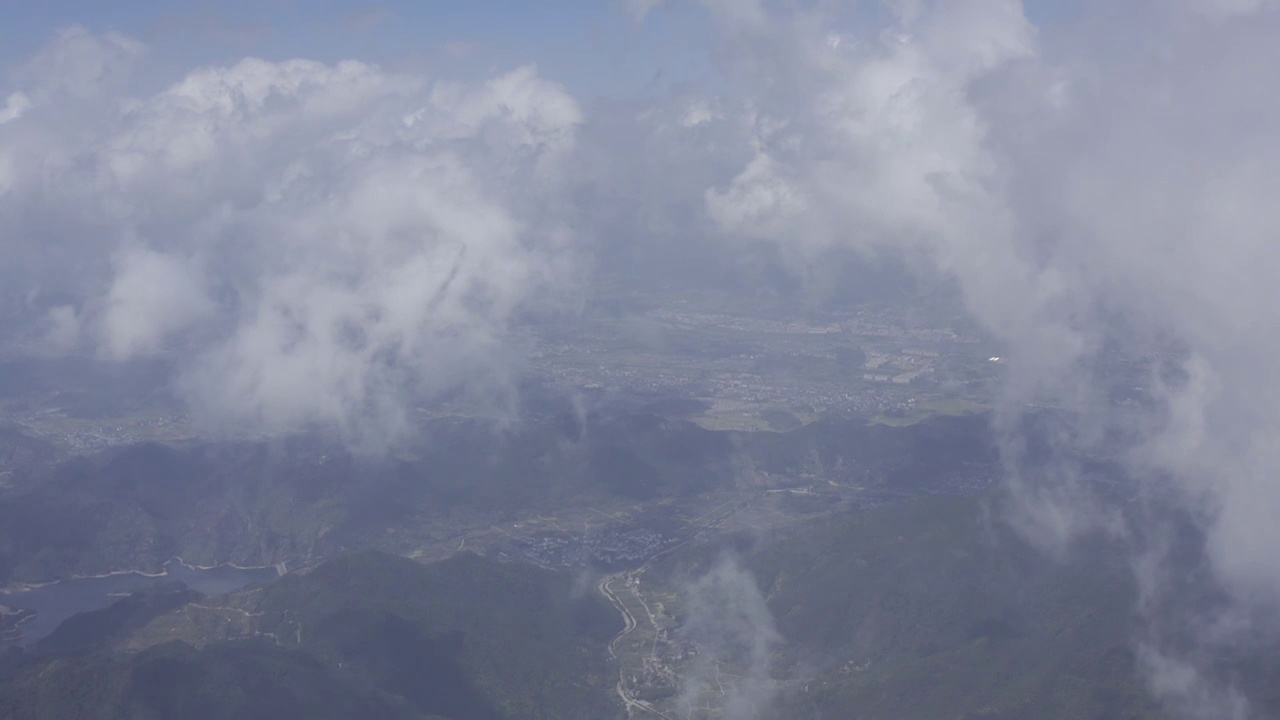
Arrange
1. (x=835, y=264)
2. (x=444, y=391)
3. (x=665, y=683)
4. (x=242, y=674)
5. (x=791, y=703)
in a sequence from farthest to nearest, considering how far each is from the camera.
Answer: (x=835, y=264) → (x=444, y=391) → (x=665, y=683) → (x=791, y=703) → (x=242, y=674)

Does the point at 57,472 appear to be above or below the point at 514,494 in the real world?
below

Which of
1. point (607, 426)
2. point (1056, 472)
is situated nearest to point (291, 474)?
point (607, 426)

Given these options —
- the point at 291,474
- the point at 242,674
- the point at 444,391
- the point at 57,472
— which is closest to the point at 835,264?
the point at 444,391

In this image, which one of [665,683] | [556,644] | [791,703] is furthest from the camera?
[556,644]

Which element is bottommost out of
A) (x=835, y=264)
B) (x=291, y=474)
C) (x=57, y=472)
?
(x=57, y=472)

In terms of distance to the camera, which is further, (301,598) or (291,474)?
(291,474)

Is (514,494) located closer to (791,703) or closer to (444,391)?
(444,391)
